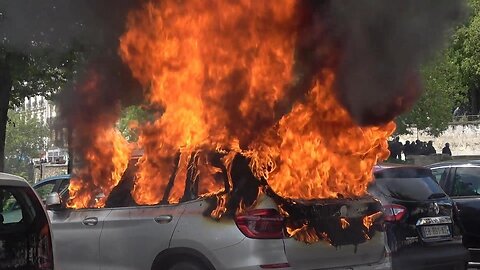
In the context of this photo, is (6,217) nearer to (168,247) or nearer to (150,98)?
(168,247)

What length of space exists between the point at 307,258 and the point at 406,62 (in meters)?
2.61

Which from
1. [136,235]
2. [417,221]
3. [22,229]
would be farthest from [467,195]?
[22,229]

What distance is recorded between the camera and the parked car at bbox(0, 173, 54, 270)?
3732mm

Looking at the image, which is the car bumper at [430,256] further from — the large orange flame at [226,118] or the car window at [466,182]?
the car window at [466,182]

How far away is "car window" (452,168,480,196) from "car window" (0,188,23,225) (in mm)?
5887

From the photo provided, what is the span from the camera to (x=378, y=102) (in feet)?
21.4

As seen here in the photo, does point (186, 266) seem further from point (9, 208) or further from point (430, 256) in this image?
point (430, 256)

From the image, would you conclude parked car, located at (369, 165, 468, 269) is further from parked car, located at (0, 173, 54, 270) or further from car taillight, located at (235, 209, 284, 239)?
parked car, located at (0, 173, 54, 270)

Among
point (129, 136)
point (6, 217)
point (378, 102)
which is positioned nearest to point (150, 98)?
point (129, 136)

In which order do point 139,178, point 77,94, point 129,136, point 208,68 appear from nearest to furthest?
point 139,178
point 208,68
point 129,136
point 77,94

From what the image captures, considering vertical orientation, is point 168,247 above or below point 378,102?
below

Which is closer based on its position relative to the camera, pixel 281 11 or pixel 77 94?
pixel 281 11

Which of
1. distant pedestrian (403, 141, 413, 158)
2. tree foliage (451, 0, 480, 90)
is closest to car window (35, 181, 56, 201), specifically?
distant pedestrian (403, 141, 413, 158)

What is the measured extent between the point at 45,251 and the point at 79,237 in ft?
6.11
